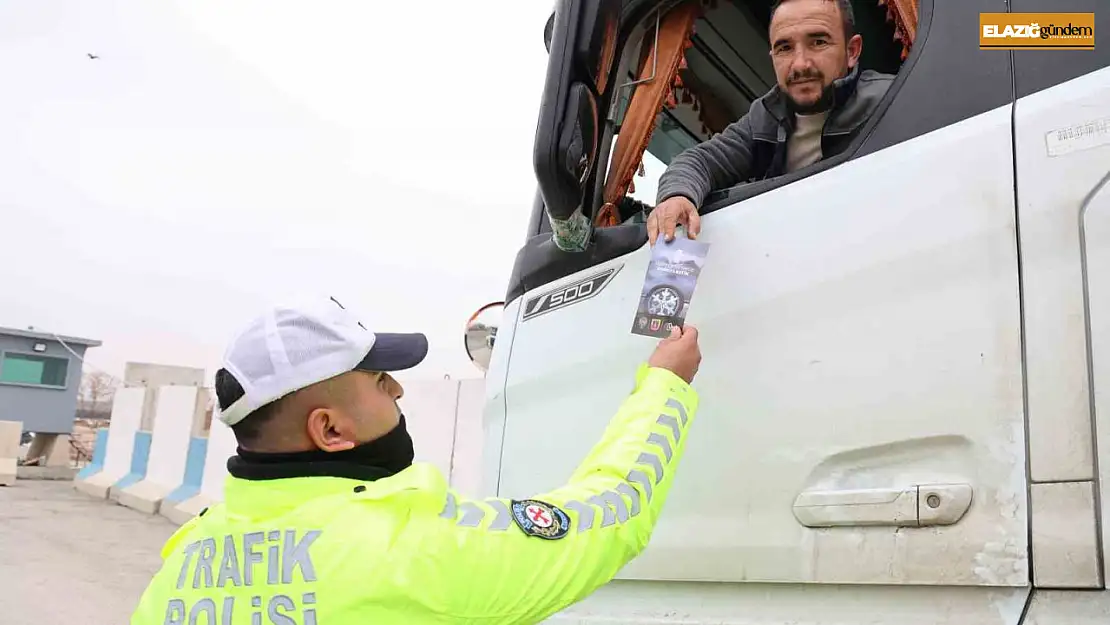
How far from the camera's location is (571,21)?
1970 mm

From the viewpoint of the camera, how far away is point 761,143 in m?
2.14

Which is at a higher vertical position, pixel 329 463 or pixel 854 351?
pixel 854 351

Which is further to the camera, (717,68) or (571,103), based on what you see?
(717,68)

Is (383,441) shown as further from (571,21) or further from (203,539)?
(571,21)

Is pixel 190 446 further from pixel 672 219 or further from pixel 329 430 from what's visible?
pixel 329 430

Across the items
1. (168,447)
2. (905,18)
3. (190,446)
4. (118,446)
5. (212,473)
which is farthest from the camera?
(118,446)

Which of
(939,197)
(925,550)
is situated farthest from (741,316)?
(925,550)

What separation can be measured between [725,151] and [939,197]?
2.33ft

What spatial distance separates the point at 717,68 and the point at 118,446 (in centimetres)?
1397

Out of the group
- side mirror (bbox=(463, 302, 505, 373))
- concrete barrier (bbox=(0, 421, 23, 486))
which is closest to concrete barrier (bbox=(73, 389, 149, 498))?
concrete barrier (bbox=(0, 421, 23, 486))

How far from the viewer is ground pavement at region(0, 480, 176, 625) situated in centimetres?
619

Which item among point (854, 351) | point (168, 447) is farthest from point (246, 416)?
point (168, 447)

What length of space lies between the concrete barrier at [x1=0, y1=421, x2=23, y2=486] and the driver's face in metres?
15.8

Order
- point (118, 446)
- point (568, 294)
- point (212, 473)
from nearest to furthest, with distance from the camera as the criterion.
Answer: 1. point (568, 294)
2. point (212, 473)
3. point (118, 446)
